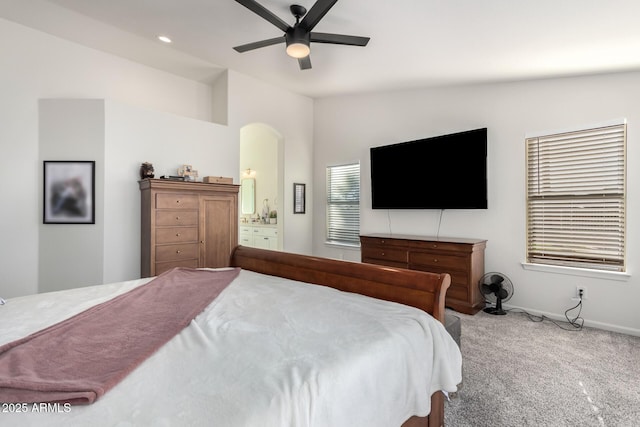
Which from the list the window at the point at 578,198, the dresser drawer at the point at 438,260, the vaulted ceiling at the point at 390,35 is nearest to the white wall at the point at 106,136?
the vaulted ceiling at the point at 390,35

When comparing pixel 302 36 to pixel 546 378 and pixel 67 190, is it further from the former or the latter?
pixel 546 378

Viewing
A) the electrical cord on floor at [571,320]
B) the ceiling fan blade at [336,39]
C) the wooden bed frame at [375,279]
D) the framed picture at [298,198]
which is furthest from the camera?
the framed picture at [298,198]

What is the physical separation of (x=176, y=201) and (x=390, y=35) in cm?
299

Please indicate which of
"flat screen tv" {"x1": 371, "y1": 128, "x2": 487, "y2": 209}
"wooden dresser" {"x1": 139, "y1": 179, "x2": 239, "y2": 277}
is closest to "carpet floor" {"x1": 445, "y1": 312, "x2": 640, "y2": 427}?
"flat screen tv" {"x1": 371, "y1": 128, "x2": 487, "y2": 209}

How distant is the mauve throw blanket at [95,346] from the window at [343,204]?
3.72 m

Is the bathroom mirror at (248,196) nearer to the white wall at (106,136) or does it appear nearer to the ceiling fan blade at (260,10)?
the white wall at (106,136)

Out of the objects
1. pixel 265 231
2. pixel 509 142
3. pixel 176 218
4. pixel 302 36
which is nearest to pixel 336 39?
pixel 302 36

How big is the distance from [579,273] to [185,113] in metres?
5.63

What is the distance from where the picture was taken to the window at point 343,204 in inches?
218

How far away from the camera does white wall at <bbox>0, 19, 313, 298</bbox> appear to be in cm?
357

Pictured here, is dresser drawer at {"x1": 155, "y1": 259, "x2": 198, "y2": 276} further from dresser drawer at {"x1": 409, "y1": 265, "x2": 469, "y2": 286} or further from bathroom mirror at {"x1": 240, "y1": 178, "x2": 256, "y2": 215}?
bathroom mirror at {"x1": 240, "y1": 178, "x2": 256, "y2": 215}

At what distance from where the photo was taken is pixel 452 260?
390 centimetres

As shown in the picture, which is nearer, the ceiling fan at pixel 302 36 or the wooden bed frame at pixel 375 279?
the wooden bed frame at pixel 375 279

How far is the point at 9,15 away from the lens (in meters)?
3.46
